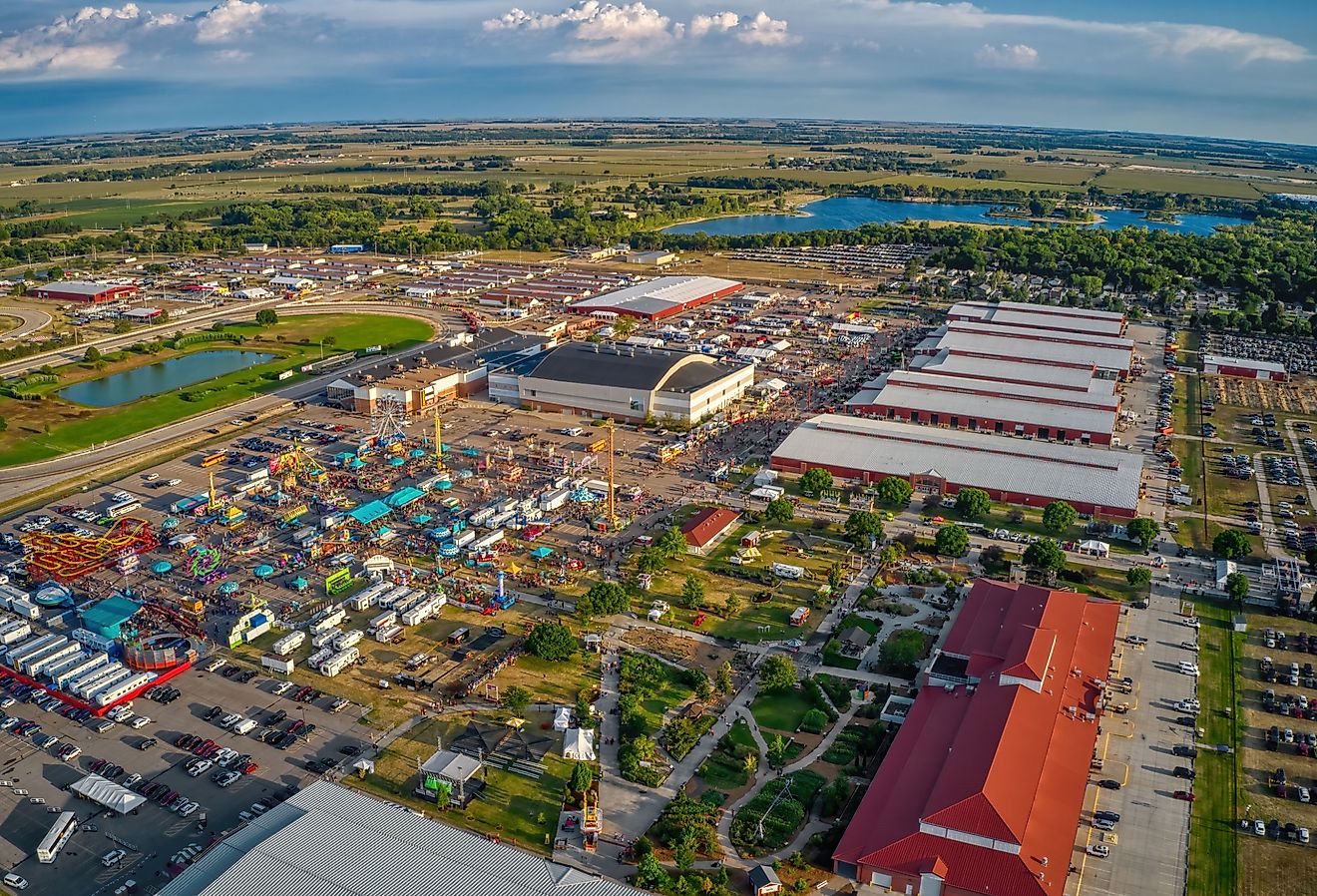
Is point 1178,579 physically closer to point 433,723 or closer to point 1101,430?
point 1101,430

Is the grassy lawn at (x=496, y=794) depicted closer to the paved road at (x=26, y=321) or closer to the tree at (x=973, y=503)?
the tree at (x=973, y=503)

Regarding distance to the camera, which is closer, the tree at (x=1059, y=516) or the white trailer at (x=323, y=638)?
the white trailer at (x=323, y=638)

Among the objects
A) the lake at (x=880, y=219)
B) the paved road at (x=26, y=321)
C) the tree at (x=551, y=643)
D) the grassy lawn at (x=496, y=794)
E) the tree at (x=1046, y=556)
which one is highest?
the lake at (x=880, y=219)

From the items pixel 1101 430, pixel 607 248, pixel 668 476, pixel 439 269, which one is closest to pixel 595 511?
pixel 668 476

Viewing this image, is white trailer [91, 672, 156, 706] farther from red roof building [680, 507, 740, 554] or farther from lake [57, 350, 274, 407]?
lake [57, 350, 274, 407]

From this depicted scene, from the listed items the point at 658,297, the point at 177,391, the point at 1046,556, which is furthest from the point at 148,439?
the point at 1046,556

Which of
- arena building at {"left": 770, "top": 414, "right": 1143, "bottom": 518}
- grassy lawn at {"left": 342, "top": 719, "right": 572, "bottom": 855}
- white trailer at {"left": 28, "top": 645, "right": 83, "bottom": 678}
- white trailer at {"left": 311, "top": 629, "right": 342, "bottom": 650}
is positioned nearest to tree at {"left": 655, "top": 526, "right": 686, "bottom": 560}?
arena building at {"left": 770, "top": 414, "right": 1143, "bottom": 518}

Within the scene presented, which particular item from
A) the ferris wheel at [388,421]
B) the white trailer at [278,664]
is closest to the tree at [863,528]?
the white trailer at [278,664]

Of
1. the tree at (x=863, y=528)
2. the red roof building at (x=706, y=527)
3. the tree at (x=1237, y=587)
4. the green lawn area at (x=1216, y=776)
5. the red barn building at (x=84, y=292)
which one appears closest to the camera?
the green lawn area at (x=1216, y=776)
